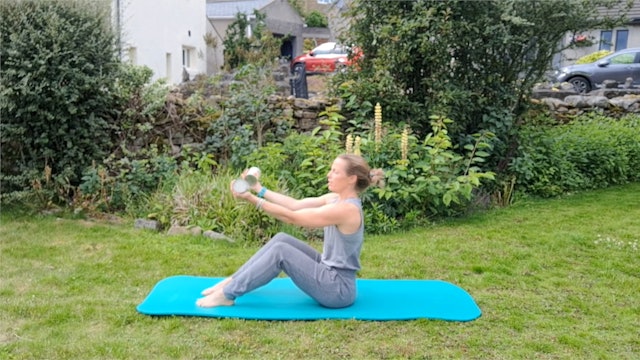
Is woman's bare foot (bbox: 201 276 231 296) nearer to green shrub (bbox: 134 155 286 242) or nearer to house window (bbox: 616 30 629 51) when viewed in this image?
green shrub (bbox: 134 155 286 242)

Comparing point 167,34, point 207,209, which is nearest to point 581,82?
point 167,34

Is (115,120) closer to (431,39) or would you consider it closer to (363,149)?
(363,149)

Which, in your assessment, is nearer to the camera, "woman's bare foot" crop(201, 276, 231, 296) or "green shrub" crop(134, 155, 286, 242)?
"woman's bare foot" crop(201, 276, 231, 296)

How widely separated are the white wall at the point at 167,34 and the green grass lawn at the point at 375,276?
10260 millimetres

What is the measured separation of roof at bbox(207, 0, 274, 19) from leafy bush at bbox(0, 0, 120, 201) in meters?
21.7

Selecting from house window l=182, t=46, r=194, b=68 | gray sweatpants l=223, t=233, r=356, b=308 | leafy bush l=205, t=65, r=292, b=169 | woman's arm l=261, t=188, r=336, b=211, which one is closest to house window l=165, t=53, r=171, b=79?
house window l=182, t=46, r=194, b=68

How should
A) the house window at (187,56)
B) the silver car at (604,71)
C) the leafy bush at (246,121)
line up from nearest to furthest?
the leafy bush at (246,121)
the silver car at (604,71)
the house window at (187,56)

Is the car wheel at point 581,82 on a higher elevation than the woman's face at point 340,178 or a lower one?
higher

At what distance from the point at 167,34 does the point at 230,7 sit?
13.2 meters

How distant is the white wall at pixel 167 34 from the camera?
621 inches

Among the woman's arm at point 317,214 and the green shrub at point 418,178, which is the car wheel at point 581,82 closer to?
the green shrub at point 418,178

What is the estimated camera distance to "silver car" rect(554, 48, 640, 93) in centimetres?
1659

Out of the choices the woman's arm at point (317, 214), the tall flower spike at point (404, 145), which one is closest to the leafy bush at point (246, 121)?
the tall flower spike at point (404, 145)

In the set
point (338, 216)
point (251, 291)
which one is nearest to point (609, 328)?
point (338, 216)
